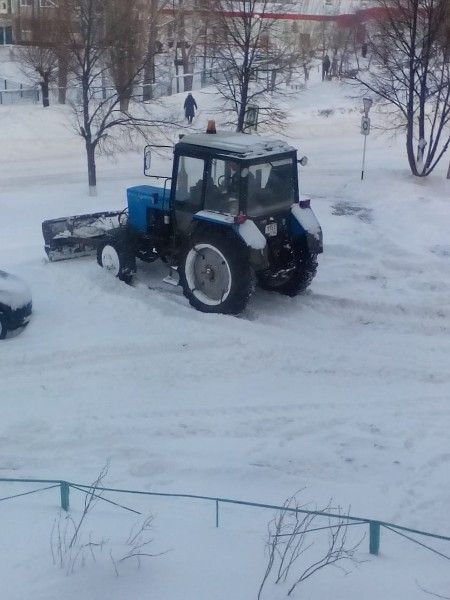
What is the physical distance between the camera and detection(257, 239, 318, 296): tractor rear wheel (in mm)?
11195

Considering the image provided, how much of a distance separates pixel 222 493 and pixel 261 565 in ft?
4.88

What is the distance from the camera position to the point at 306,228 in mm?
10969

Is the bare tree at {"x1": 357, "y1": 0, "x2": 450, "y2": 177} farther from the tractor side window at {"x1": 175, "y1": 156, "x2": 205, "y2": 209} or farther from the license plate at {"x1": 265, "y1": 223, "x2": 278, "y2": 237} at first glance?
the tractor side window at {"x1": 175, "y1": 156, "x2": 205, "y2": 209}

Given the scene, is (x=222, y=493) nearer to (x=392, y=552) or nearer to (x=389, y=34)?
(x=392, y=552)

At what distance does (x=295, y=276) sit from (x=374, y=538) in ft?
19.3

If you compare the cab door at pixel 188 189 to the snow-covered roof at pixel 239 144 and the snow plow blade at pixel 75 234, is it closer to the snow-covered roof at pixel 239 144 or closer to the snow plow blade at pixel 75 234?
the snow-covered roof at pixel 239 144

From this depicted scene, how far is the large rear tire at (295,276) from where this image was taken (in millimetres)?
11219

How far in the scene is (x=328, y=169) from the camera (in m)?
24.4

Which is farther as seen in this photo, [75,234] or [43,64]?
[43,64]

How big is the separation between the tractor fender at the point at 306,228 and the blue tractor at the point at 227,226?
1cm

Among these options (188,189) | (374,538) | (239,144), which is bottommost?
(374,538)

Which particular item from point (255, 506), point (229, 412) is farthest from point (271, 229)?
point (255, 506)

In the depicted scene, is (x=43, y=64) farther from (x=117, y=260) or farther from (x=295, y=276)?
(x=295, y=276)

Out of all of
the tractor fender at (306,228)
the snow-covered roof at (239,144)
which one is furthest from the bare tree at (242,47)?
the tractor fender at (306,228)
